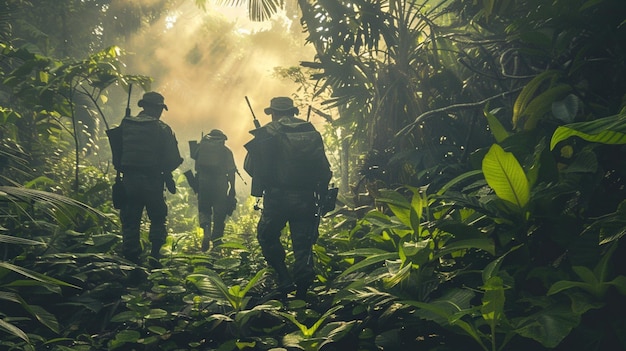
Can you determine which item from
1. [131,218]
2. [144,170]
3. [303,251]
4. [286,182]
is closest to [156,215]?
[131,218]

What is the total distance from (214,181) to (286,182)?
3.71 m

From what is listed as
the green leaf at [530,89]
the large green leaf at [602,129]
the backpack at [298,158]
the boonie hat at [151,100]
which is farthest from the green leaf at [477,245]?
the boonie hat at [151,100]

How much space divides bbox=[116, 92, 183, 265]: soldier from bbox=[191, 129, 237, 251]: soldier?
201 centimetres

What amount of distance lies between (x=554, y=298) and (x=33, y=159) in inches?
334

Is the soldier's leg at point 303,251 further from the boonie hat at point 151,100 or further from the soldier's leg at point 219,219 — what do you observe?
the soldier's leg at point 219,219

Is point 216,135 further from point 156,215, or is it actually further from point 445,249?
point 445,249

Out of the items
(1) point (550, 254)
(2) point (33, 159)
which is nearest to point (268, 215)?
(1) point (550, 254)

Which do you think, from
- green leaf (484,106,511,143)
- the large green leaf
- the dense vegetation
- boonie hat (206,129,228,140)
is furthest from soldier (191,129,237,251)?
the large green leaf

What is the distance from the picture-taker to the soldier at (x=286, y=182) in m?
4.22

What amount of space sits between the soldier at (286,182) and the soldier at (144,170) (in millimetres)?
1534

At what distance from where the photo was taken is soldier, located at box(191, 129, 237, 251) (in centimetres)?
749

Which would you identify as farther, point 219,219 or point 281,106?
point 219,219

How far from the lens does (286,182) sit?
4.22m

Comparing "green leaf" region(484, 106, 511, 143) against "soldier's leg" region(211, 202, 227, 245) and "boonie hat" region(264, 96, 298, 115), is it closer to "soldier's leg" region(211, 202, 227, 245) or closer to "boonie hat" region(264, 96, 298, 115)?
"boonie hat" region(264, 96, 298, 115)
